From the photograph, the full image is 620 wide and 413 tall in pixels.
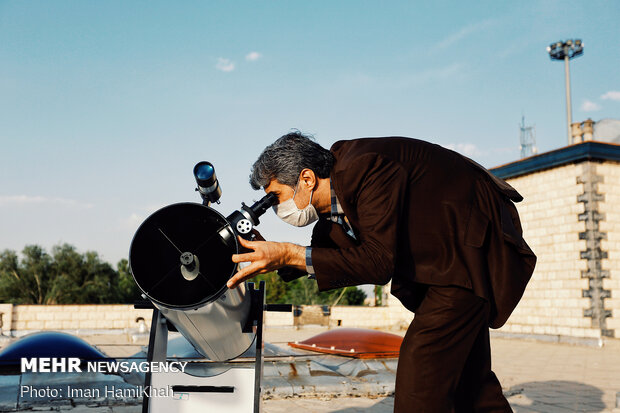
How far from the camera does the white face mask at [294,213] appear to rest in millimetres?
2514

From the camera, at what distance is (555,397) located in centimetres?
595

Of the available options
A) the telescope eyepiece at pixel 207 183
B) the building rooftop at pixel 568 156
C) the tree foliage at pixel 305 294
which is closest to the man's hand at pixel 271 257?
the telescope eyepiece at pixel 207 183

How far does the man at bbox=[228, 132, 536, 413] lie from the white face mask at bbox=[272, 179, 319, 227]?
2cm

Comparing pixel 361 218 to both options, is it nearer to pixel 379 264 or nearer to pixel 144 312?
pixel 379 264

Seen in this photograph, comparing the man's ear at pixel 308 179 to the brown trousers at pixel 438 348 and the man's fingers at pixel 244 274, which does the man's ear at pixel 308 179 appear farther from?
the brown trousers at pixel 438 348

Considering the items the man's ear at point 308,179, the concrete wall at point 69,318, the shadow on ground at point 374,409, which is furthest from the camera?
the concrete wall at point 69,318

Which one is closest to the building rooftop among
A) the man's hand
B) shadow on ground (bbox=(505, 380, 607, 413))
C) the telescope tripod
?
shadow on ground (bbox=(505, 380, 607, 413))

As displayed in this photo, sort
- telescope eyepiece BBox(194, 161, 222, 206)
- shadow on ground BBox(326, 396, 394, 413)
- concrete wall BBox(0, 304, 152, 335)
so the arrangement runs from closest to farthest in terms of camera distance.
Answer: telescope eyepiece BBox(194, 161, 222, 206), shadow on ground BBox(326, 396, 394, 413), concrete wall BBox(0, 304, 152, 335)

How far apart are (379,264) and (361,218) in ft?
0.69

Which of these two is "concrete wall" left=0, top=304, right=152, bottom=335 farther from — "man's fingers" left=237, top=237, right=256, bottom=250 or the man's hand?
the man's hand

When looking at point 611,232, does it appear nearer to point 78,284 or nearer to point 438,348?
point 438,348

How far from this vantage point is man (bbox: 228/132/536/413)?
6.76 ft

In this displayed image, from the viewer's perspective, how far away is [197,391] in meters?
3.21

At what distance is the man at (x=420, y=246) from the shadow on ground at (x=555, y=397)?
3.30 metres
